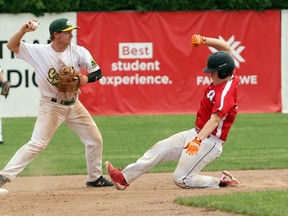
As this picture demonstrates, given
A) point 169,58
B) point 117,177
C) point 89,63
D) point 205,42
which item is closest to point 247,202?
point 117,177

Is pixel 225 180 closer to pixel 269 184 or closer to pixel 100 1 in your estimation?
pixel 269 184

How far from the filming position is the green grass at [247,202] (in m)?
8.55

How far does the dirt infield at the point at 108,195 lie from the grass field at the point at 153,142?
40 cm

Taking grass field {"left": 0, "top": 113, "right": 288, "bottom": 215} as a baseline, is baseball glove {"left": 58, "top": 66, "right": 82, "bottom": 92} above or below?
above

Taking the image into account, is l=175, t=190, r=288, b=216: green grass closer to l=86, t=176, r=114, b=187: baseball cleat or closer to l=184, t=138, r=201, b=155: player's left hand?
l=184, t=138, r=201, b=155: player's left hand

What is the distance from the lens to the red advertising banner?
76.2 feet

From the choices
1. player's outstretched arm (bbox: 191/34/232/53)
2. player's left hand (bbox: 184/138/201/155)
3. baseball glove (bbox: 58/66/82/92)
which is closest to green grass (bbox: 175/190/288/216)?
player's left hand (bbox: 184/138/201/155)

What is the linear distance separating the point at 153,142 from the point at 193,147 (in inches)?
286

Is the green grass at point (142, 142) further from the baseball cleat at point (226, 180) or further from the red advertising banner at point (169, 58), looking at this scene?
the baseball cleat at point (226, 180)

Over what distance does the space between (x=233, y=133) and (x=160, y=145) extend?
26.4ft

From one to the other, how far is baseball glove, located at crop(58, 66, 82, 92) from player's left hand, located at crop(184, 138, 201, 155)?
65.9 inches

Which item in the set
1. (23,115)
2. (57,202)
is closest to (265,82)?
(23,115)

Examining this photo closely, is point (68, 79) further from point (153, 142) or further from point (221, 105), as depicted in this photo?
point (153, 142)

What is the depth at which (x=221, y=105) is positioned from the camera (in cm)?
1019
